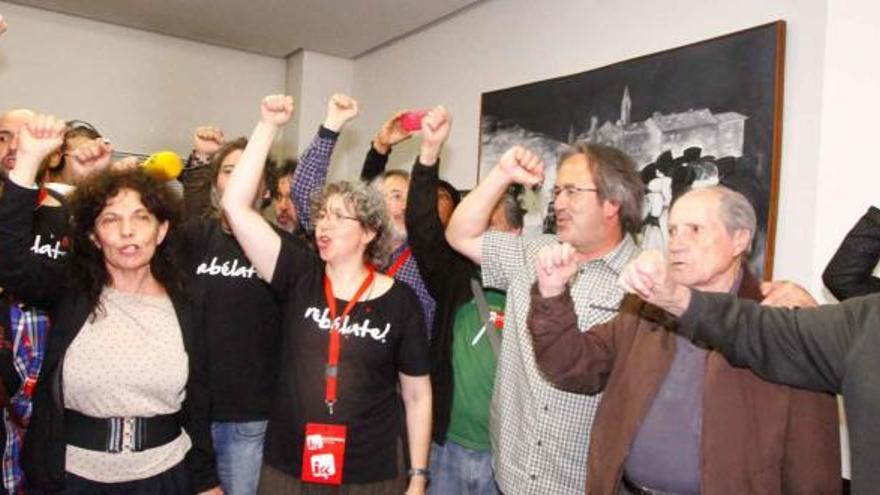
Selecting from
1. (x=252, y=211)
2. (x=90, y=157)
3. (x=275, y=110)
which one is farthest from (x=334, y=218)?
(x=90, y=157)

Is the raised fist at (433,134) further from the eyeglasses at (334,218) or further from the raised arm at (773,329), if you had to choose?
the raised arm at (773,329)

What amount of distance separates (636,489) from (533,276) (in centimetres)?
66

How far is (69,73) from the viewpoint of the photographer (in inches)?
193

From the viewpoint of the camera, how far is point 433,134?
7.27ft

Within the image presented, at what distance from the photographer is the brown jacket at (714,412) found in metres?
1.49

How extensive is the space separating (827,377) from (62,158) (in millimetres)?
2780

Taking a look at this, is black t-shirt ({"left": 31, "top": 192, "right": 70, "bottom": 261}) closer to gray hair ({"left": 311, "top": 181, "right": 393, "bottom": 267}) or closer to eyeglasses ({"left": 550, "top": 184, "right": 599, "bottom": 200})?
gray hair ({"left": 311, "top": 181, "right": 393, "bottom": 267})

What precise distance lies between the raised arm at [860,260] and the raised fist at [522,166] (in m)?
0.86

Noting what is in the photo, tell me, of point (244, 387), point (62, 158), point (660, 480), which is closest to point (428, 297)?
point (244, 387)

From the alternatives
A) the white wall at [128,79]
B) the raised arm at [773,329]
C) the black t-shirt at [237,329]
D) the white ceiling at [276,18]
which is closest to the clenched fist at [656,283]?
the raised arm at [773,329]

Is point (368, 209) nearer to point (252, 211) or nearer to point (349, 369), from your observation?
point (252, 211)

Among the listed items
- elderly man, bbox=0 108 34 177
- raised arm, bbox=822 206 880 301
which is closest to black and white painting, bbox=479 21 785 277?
raised arm, bbox=822 206 880 301

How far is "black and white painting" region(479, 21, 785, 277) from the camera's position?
2568mm

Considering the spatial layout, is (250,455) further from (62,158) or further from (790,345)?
(790,345)
